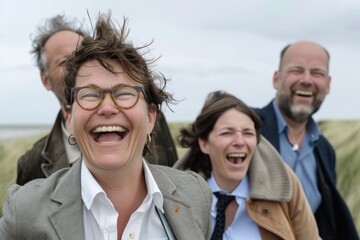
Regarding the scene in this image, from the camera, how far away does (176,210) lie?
1899 millimetres

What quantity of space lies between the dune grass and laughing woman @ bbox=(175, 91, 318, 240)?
3.19m

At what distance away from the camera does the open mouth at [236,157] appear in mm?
→ 3043

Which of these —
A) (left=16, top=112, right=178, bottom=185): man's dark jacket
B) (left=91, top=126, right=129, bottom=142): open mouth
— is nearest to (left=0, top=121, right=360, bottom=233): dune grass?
(left=16, top=112, right=178, bottom=185): man's dark jacket

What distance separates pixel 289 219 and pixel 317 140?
127 centimetres

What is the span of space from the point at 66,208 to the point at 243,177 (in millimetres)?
1478

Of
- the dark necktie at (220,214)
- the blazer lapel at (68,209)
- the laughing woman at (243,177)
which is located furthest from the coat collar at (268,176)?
the blazer lapel at (68,209)

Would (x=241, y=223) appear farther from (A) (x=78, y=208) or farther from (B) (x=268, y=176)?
(A) (x=78, y=208)

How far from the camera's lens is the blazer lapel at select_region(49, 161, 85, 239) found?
5.60 feet

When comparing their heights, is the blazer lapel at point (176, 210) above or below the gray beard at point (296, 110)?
above

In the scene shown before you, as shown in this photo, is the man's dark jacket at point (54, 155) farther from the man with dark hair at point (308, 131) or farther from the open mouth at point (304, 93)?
the open mouth at point (304, 93)

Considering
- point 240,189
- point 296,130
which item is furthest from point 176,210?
point 296,130

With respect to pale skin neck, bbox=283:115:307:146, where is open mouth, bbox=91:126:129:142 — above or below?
above

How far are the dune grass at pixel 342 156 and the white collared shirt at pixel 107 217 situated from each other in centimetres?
438

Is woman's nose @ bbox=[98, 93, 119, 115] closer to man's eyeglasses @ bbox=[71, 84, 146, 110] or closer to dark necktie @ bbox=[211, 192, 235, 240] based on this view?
man's eyeglasses @ bbox=[71, 84, 146, 110]
